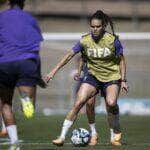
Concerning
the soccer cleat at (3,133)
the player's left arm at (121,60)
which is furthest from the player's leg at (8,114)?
the soccer cleat at (3,133)

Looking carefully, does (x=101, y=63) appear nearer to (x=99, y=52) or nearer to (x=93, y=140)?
(x=99, y=52)

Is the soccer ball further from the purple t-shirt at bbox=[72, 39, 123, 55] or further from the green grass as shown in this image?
the purple t-shirt at bbox=[72, 39, 123, 55]

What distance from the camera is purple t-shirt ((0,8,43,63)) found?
34.0 ft

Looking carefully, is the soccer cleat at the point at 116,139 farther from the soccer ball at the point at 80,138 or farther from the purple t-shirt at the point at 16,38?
the purple t-shirt at the point at 16,38

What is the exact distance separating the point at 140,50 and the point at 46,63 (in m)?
4.47

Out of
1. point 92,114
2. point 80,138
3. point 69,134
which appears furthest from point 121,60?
point 69,134

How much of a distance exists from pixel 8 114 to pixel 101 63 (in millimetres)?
2232

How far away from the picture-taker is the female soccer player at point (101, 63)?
1210 centimetres

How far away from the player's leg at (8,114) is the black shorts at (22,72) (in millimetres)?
198

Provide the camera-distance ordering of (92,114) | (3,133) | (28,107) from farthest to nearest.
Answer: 1. (3,133)
2. (92,114)
3. (28,107)

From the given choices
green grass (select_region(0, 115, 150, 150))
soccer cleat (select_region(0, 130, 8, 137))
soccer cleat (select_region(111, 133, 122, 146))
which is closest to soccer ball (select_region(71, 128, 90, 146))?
green grass (select_region(0, 115, 150, 150))

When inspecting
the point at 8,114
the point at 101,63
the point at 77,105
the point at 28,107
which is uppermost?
the point at 101,63

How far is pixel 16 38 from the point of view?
10398mm

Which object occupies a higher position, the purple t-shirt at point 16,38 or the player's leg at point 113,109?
the purple t-shirt at point 16,38
